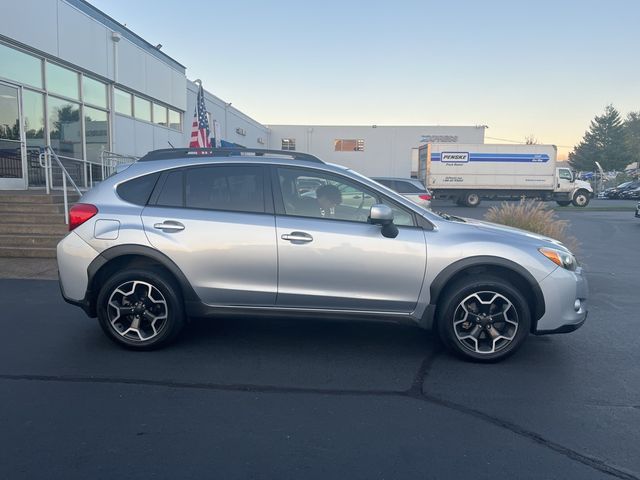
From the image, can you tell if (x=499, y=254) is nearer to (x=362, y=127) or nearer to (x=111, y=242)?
(x=111, y=242)

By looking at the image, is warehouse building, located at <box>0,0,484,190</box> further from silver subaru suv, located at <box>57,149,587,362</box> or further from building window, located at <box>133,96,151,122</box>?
silver subaru suv, located at <box>57,149,587,362</box>

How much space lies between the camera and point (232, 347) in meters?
5.01

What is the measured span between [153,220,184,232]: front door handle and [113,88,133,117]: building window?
1341 cm

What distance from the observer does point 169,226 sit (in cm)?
472

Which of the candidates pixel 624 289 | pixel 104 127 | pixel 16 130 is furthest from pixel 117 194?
pixel 104 127

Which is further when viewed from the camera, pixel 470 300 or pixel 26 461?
pixel 470 300

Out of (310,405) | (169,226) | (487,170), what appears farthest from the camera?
(487,170)

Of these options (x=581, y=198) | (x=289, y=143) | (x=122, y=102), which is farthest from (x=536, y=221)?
(x=289, y=143)

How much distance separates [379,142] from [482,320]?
43.2 meters

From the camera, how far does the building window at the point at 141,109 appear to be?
17891mm

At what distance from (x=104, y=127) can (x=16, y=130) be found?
3.95m

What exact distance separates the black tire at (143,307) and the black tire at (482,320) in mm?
2421

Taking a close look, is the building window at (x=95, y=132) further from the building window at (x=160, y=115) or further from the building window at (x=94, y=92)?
the building window at (x=160, y=115)

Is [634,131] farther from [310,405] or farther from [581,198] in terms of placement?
[310,405]
